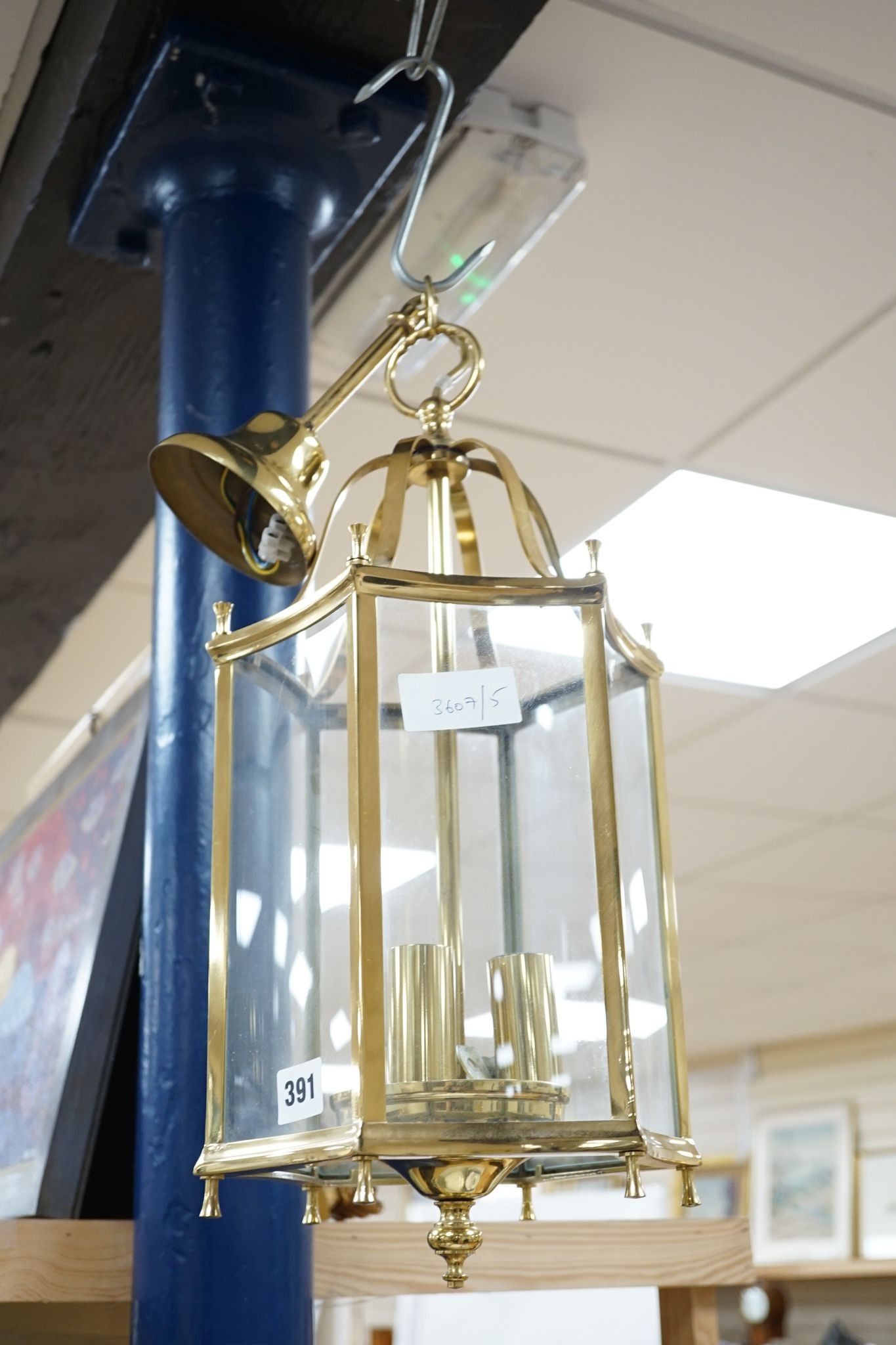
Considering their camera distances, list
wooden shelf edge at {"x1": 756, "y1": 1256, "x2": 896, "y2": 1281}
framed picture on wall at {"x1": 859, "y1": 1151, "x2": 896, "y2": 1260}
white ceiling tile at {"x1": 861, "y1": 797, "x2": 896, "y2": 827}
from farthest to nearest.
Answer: framed picture on wall at {"x1": 859, "y1": 1151, "x2": 896, "y2": 1260}, wooden shelf edge at {"x1": 756, "y1": 1256, "x2": 896, "y2": 1281}, white ceiling tile at {"x1": 861, "y1": 797, "x2": 896, "y2": 827}

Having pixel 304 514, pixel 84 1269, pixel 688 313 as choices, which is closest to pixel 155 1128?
pixel 84 1269

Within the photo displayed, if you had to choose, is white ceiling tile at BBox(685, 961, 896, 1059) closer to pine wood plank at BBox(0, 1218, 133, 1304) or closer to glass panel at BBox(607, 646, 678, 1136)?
pine wood plank at BBox(0, 1218, 133, 1304)

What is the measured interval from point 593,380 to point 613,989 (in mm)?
1430

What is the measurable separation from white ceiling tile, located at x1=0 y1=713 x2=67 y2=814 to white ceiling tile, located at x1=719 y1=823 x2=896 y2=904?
2.02 metres

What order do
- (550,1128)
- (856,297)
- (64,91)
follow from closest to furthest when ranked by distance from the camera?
(550,1128)
(64,91)
(856,297)

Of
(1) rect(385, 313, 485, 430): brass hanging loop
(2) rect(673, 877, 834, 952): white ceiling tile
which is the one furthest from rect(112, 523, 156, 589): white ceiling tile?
(2) rect(673, 877, 834, 952): white ceiling tile

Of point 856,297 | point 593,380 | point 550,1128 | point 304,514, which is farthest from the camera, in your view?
point 593,380

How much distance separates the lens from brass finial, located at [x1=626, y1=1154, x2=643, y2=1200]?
24.7 inches

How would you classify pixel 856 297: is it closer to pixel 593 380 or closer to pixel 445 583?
pixel 593 380

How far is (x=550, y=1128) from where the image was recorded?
0.60 meters

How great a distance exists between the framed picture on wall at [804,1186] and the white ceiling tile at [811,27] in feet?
21.1

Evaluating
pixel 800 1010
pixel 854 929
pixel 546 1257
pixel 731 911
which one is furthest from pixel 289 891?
pixel 800 1010

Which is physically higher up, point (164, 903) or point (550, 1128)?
point (164, 903)

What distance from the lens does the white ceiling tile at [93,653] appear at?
2555 mm
